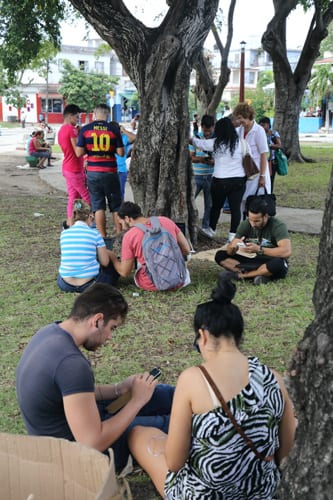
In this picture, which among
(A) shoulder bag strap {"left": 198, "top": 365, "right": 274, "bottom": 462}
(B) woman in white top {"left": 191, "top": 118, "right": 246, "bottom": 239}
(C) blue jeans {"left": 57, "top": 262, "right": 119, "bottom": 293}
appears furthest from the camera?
(B) woman in white top {"left": 191, "top": 118, "right": 246, "bottom": 239}

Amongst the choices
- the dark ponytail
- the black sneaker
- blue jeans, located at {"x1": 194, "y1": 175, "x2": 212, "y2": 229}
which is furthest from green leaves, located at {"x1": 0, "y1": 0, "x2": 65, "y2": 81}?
the dark ponytail

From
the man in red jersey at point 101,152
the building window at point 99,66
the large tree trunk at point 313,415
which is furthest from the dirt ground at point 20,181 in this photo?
the building window at point 99,66

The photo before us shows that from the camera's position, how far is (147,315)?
5.72 meters

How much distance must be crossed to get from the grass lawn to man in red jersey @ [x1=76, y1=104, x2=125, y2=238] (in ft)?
2.99

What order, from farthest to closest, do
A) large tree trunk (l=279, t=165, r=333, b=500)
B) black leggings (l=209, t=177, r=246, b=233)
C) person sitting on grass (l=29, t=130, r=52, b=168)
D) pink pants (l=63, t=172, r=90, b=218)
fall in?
person sitting on grass (l=29, t=130, r=52, b=168) < pink pants (l=63, t=172, r=90, b=218) < black leggings (l=209, t=177, r=246, b=233) < large tree trunk (l=279, t=165, r=333, b=500)

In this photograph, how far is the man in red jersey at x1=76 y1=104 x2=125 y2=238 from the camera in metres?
7.92

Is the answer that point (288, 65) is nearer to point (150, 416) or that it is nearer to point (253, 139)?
point (253, 139)

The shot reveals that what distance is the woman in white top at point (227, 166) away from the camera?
7.59m

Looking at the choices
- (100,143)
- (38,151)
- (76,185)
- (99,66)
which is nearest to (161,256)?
(100,143)

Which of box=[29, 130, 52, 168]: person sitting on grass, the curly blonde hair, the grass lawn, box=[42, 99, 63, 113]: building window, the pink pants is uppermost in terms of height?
box=[42, 99, 63, 113]: building window

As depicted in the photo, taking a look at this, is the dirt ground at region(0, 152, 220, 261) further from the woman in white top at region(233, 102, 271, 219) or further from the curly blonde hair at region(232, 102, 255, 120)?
the curly blonde hair at region(232, 102, 255, 120)

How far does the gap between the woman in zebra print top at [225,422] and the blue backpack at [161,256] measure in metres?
3.07

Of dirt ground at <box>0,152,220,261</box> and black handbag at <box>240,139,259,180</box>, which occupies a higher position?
black handbag at <box>240,139,259,180</box>

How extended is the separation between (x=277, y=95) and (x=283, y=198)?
749 centimetres
